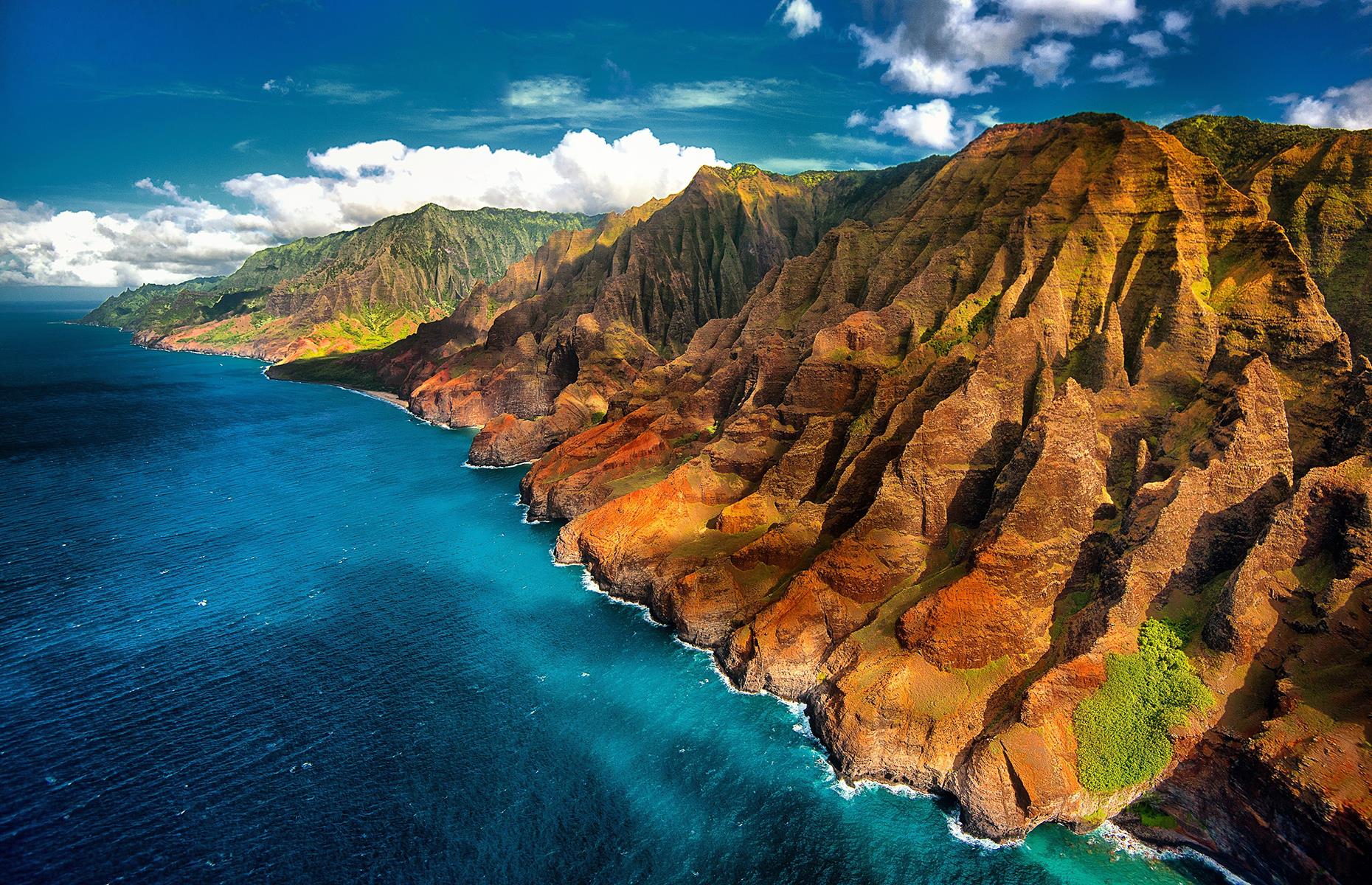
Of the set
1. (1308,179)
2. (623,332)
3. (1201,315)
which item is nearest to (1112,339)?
(1201,315)

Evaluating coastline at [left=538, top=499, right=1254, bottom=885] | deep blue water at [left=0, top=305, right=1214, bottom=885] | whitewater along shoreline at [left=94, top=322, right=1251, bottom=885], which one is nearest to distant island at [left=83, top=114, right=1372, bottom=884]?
whitewater along shoreline at [left=94, top=322, right=1251, bottom=885]

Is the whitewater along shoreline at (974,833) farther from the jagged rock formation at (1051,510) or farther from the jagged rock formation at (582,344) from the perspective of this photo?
the jagged rock formation at (582,344)

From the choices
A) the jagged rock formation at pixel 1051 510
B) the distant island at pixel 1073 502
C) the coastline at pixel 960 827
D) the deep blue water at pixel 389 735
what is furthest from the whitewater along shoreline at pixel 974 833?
the deep blue water at pixel 389 735

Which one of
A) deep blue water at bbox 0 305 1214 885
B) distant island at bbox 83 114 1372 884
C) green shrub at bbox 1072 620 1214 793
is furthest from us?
green shrub at bbox 1072 620 1214 793

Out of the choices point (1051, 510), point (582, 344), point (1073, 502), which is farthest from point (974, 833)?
point (582, 344)

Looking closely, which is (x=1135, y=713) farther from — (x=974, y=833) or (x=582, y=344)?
(x=582, y=344)

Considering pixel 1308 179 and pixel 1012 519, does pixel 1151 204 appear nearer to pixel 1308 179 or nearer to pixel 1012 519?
pixel 1308 179

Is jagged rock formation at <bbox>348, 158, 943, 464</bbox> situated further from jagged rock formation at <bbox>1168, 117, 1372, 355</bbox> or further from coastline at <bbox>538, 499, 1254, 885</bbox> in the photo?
jagged rock formation at <bbox>1168, 117, 1372, 355</bbox>

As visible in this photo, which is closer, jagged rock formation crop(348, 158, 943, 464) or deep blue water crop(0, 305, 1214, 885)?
deep blue water crop(0, 305, 1214, 885)
